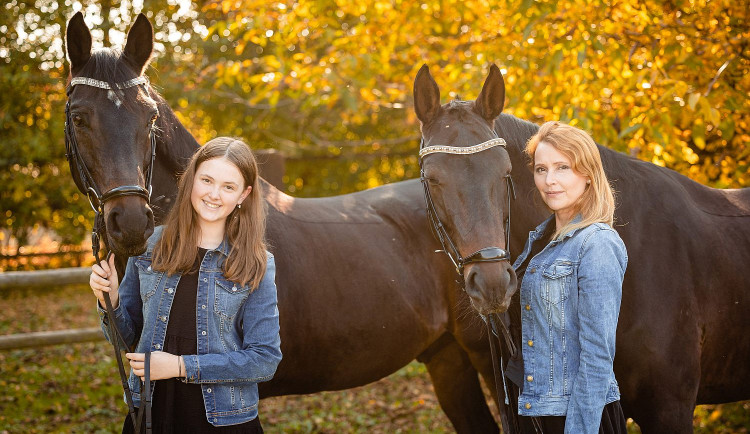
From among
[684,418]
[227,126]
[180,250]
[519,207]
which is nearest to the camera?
[180,250]

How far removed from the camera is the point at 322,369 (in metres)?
3.01

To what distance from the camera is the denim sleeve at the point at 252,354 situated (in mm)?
1979

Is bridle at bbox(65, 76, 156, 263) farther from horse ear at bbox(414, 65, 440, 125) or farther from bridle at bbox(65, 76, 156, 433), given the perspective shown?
horse ear at bbox(414, 65, 440, 125)

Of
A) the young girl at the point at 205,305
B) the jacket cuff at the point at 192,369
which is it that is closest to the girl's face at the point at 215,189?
the young girl at the point at 205,305

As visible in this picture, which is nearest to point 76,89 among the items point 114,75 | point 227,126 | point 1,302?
point 114,75

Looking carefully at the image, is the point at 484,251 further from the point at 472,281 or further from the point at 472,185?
the point at 472,185

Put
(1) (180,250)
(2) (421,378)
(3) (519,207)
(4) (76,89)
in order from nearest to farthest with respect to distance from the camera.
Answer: (1) (180,250) → (4) (76,89) → (3) (519,207) → (2) (421,378)

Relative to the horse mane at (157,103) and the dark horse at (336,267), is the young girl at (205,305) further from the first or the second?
the horse mane at (157,103)

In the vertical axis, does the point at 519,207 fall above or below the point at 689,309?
above

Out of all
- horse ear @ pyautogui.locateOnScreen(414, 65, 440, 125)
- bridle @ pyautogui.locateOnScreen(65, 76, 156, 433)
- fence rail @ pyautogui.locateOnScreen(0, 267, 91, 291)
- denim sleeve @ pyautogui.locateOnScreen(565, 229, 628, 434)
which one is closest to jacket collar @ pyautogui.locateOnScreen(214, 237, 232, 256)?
bridle @ pyautogui.locateOnScreen(65, 76, 156, 433)

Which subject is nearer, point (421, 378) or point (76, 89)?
point (76, 89)

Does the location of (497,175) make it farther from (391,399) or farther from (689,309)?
(391,399)

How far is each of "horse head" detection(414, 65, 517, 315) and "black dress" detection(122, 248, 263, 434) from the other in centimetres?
101

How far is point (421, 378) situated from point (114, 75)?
516cm
